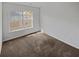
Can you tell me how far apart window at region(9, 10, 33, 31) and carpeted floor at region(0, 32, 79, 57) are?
7.4 inches

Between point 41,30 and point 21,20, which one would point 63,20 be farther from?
point 21,20

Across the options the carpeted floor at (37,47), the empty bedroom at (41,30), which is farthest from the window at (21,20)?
the carpeted floor at (37,47)

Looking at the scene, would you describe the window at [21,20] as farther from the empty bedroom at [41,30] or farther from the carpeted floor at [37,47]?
the carpeted floor at [37,47]

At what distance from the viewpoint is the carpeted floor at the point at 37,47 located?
166cm

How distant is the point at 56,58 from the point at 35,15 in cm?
81

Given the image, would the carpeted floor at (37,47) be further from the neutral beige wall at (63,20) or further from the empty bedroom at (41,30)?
the neutral beige wall at (63,20)

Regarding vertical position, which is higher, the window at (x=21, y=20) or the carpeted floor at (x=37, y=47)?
the window at (x=21, y=20)

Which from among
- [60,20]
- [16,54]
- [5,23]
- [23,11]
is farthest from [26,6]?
[16,54]

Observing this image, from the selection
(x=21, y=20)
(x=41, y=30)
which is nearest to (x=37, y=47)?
(x=41, y=30)

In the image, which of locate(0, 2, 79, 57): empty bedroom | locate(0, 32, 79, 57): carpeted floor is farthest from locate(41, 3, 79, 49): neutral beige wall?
locate(0, 32, 79, 57): carpeted floor

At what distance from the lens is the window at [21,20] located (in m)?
1.63

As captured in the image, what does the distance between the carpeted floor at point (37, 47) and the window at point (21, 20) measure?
0.19 m

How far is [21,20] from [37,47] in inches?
20.9

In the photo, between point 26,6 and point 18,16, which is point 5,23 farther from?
point 26,6
